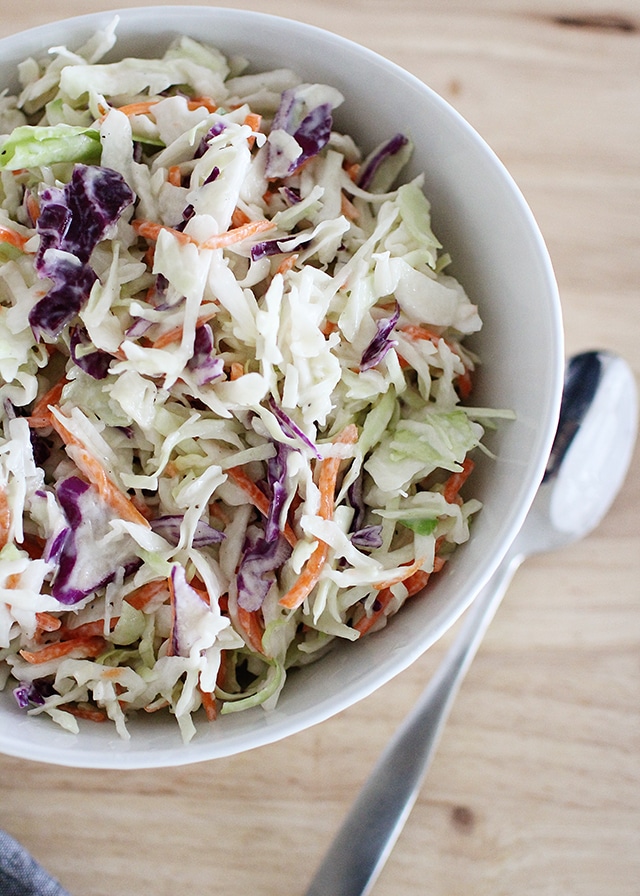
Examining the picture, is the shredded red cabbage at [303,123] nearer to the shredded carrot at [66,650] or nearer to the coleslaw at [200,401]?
the coleslaw at [200,401]

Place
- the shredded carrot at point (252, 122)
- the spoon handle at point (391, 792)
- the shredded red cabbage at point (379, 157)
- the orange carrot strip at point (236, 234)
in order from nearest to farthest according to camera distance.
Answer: the orange carrot strip at point (236, 234)
the shredded carrot at point (252, 122)
the shredded red cabbage at point (379, 157)
the spoon handle at point (391, 792)

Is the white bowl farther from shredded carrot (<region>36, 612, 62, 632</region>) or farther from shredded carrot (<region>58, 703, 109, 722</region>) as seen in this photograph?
shredded carrot (<region>36, 612, 62, 632</region>)

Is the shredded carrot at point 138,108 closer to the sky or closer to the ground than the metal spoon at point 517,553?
closer to the sky

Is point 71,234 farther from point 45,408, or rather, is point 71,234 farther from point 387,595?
point 387,595

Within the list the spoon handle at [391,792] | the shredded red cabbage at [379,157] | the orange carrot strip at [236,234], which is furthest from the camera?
the spoon handle at [391,792]

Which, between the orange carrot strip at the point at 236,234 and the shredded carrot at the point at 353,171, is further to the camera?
the shredded carrot at the point at 353,171

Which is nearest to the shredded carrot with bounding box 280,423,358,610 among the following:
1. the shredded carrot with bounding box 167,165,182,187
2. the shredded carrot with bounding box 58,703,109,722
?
the shredded carrot with bounding box 58,703,109,722

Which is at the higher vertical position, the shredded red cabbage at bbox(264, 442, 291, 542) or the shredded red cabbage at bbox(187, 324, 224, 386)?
the shredded red cabbage at bbox(187, 324, 224, 386)

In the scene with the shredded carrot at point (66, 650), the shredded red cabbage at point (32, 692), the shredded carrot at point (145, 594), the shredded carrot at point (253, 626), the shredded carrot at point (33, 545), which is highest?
the shredded carrot at point (33, 545)

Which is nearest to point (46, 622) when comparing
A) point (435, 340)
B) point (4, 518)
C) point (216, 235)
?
point (4, 518)

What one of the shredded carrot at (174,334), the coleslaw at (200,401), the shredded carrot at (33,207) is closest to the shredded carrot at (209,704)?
the coleslaw at (200,401)
